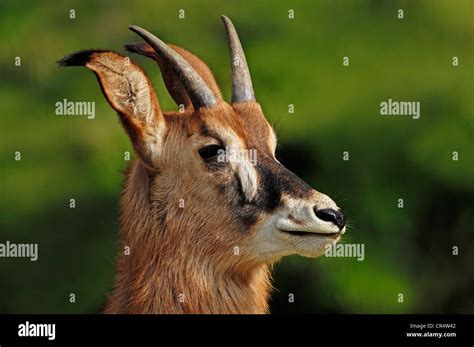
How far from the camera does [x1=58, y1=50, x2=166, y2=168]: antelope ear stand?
8438mm

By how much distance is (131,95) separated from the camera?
337 inches

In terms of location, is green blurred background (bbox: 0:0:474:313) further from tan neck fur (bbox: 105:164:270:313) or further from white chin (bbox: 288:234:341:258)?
white chin (bbox: 288:234:341:258)

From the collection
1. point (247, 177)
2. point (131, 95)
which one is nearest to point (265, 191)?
point (247, 177)

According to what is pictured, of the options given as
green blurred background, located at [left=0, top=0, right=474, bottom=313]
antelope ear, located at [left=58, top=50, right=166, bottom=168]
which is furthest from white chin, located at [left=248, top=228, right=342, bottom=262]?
green blurred background, located at [left=0, top=0, right=474, bottom=313]

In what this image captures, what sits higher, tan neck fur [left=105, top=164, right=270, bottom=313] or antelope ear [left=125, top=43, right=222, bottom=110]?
antelope ear [left=125, top=43, right=222, bottom=110]

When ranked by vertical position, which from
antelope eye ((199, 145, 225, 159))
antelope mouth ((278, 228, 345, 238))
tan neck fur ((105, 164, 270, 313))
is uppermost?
antelope eye ((199, 145, 225, 159))

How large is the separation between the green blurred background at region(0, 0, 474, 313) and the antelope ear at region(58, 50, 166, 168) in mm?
2246

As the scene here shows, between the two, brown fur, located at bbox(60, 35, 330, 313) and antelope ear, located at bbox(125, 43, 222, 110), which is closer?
brown fur, located at bbox(60, 35, 330, 313)

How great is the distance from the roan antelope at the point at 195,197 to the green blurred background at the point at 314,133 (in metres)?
2.11

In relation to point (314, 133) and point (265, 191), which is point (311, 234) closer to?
point (265, 191)

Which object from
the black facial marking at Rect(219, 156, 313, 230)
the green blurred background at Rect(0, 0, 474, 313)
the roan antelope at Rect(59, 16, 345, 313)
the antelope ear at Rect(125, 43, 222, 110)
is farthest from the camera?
the green blurred background at Rect(0, 0, 474, 313)

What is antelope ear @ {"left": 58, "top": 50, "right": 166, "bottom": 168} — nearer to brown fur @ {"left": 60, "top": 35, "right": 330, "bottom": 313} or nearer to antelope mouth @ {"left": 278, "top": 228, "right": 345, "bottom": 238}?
brown fur @ {"left": 60, "top": 35, "right": 330, "bottom": 313}

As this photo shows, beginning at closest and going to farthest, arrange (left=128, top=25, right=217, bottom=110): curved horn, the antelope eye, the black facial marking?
1. the black facial marking
2. the antelope eye
3. (left=128, top=25, right=217, bottom=110): curved horn

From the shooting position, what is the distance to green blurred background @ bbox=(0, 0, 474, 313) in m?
11.0
